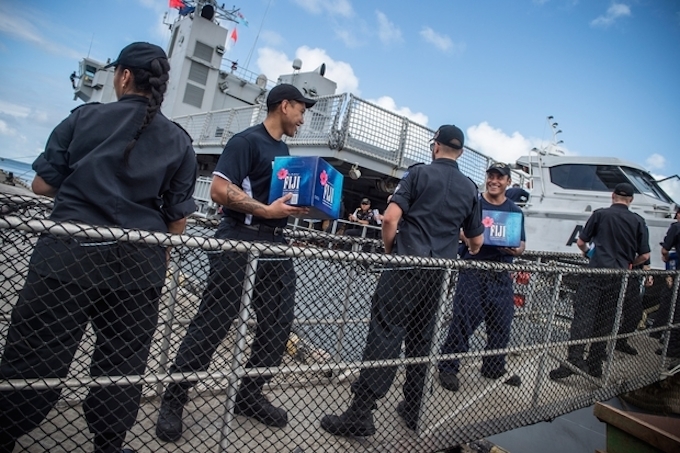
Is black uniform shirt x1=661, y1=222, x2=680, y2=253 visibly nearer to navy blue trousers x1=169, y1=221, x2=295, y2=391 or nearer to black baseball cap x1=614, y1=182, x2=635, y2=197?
black baseball cap x1=614, y1=182, x2=635, y2=197

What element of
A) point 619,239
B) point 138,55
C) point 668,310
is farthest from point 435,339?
point 668,310

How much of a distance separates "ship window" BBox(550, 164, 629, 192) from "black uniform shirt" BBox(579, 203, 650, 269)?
16.4 feet

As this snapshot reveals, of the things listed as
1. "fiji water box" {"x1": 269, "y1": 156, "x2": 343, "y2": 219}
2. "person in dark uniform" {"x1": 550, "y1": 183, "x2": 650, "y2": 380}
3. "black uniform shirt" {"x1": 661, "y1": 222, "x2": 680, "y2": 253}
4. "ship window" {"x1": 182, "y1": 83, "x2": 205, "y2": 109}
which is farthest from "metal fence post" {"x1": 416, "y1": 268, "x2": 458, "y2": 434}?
"ship window" {"x1": 182, "y1": 83, "x2": 205, "y2": 109}

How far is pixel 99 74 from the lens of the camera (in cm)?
2741

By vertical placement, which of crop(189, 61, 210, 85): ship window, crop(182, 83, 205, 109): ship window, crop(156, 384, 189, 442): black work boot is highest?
crop(189, 61, 210, 85): ship window

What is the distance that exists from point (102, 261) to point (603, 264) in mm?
4710

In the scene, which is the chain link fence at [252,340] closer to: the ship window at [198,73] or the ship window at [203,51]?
the ship window at [198,73]

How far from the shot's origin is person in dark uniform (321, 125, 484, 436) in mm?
2439

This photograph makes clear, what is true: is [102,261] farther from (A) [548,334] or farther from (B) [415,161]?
(B) [415,161]

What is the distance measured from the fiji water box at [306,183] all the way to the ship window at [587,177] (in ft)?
28.1

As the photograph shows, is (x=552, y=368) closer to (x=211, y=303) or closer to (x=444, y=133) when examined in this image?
(x=444, y=133)

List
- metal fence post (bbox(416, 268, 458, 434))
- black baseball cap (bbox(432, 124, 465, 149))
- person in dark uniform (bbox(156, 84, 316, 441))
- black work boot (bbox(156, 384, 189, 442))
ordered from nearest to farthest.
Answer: black work boot (bbox(156, 384, 189, 442)), person in dark uniform (bbox(156, 84, 316, 441)), metal fence post (bbox(416, 268, 458, 434)), black baseball cap (bbox(432, 124, 465, 149))

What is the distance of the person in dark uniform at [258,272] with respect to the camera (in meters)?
2.18

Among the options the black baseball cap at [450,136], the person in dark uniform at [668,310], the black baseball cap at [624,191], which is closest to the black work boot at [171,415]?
the black baseball cap at [450,136]
